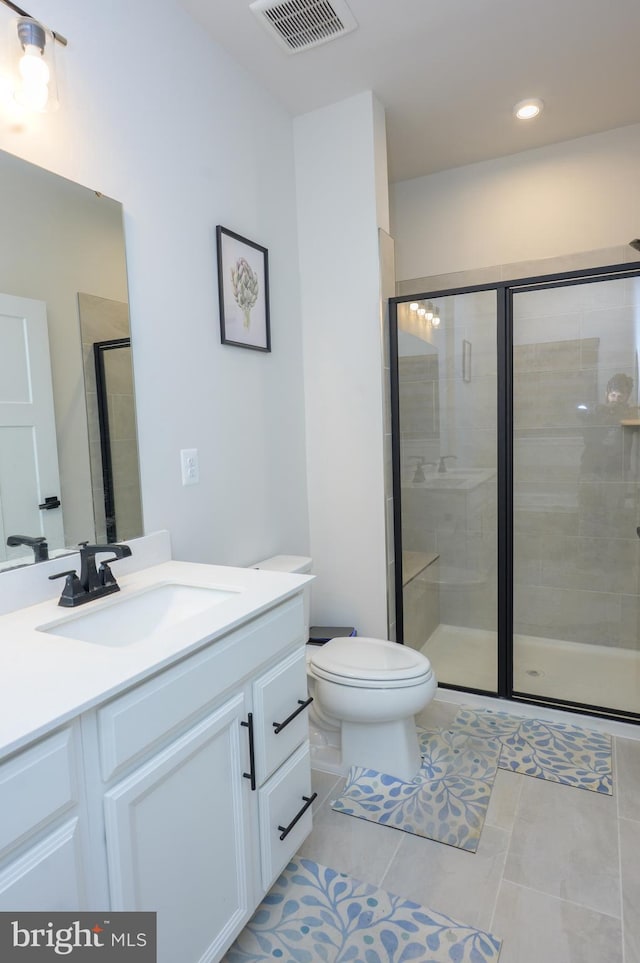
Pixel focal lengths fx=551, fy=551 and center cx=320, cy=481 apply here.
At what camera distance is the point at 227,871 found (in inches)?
47.4

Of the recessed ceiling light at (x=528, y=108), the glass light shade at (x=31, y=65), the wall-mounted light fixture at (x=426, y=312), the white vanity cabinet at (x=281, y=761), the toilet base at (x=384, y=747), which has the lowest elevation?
the toilet base at (x=384, y=747)

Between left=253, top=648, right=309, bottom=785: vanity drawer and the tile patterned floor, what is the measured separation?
461 millimetres

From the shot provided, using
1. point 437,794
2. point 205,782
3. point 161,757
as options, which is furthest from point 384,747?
point 161,757

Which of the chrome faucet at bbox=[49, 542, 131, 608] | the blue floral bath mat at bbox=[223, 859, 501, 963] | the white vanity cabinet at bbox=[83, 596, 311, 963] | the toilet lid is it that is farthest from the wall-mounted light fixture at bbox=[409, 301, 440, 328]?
the blue floral bath mat at bbox=[223, 859, 501, 963]

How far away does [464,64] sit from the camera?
2.17 meters

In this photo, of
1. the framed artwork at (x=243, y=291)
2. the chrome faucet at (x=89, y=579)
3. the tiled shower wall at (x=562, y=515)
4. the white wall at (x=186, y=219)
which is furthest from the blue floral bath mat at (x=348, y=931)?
the framed artwork at (x=243, y=291)

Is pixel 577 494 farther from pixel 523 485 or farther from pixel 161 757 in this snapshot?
pixel 161 757

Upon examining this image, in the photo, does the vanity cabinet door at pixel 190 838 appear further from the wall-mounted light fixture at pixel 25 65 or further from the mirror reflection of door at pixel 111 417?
the wall-mounted light fixture at pixel 25 65

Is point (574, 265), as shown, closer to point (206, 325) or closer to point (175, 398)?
point (206, 325)

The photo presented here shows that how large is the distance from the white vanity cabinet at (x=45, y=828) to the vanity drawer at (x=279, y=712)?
48 cm

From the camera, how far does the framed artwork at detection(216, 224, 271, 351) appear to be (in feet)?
6.64

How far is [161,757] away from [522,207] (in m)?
3.06

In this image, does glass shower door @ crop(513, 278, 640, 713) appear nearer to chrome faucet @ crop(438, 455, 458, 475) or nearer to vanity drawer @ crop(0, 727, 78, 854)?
chrome faucet @ crop(438, 455, 458, 475)

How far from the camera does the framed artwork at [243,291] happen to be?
6.64 feet
